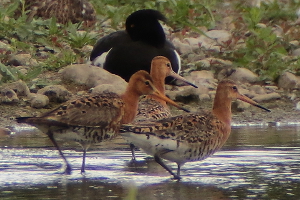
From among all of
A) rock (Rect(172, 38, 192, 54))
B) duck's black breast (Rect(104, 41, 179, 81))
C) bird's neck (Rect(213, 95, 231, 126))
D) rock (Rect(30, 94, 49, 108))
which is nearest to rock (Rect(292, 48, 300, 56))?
rock (Rect(172, 38, 192, 54))

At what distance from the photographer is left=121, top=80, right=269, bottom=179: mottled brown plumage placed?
6.68 metres

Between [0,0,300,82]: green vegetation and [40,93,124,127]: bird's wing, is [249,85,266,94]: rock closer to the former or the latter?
[0,0,300,82]: green vegetation

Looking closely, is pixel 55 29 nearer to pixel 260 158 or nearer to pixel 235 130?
pixel 235 130

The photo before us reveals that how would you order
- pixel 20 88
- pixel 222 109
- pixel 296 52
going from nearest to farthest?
1. pixel 222 109
2. pixel 20 88
3. pixel 296 52

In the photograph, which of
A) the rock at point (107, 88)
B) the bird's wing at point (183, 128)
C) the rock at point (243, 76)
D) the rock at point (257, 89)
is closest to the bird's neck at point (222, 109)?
the bird's wing at point (183, 128)

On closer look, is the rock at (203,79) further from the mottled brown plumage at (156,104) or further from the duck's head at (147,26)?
the mottled brown plumage at (156,104)

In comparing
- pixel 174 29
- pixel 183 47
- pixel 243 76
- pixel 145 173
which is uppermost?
pixel 174 29

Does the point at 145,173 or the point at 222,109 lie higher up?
the point at 222,109

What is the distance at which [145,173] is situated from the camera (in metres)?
7.11

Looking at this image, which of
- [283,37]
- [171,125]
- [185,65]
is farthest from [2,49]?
[171,125]

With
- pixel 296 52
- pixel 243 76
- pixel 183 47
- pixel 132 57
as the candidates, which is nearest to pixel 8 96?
pixel 132 57

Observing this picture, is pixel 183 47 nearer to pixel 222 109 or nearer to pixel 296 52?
pixel 296 52

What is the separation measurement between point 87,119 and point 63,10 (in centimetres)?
867

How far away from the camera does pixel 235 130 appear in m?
10.1
